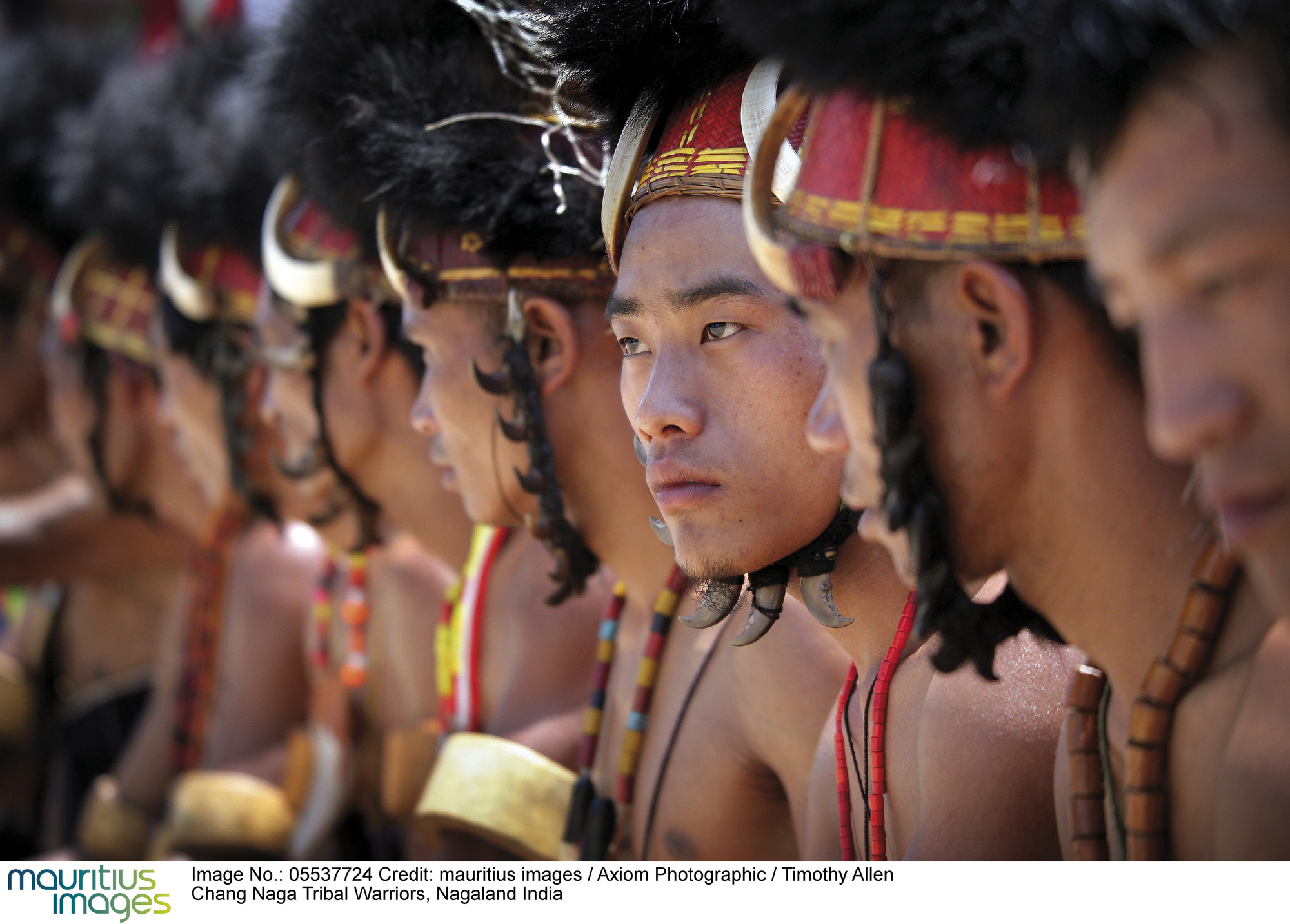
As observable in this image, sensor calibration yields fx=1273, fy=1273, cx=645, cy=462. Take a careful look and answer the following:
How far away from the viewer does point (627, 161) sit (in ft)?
8.09

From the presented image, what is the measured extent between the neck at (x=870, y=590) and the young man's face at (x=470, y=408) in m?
1.05

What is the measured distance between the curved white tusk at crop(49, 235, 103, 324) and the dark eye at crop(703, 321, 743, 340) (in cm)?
379

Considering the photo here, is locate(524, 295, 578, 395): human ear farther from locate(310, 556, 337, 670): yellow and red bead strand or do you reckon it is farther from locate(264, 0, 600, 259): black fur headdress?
locate(310, 556, 337, 670): yellow and red bead strand

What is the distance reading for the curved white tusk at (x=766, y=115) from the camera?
2086 millimetres

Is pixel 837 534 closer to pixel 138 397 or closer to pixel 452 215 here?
pixel 452 215

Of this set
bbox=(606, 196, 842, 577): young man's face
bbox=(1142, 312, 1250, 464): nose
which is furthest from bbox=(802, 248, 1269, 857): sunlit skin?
bbox=(606, 196, 842, 577): young man's face

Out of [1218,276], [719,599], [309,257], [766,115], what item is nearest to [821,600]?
[719,599]

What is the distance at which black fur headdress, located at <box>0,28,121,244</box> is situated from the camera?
5.77 metres

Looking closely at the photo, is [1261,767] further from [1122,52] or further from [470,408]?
[470,408]

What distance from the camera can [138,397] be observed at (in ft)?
18.2

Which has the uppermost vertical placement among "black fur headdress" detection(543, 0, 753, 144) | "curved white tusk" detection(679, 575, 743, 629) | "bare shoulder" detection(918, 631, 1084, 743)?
"black fur headdress" detection(543, 0, 753, 144)

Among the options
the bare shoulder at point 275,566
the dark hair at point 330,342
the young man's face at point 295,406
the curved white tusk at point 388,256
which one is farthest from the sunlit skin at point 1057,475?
the bare shoulder at point 275,566
